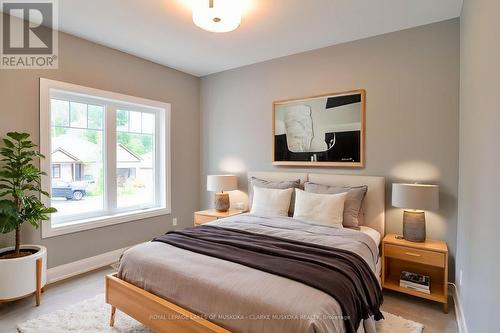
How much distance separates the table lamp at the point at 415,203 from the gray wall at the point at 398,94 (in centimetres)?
23

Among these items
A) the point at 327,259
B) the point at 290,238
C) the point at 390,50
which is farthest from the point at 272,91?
the point at 327,259

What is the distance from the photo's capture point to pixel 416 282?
2525 millimetres

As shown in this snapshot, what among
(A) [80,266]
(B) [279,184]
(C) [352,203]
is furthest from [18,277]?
(C) [352,203]

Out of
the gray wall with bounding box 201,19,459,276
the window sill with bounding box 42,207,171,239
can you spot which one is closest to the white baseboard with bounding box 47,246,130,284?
the window sill with bounding box 42,207,171,239

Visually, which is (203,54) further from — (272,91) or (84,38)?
(84,38)

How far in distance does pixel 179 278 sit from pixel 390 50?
9.95 ft

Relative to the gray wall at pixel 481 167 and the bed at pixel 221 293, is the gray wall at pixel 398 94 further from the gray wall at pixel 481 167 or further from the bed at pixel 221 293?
the bed at pixel 221 293

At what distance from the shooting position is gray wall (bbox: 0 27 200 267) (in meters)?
2.71

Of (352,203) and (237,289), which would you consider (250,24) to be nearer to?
(352,203)

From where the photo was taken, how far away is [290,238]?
2316mm

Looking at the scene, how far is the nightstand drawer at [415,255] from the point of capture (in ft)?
7.86

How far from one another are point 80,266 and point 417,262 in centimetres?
360

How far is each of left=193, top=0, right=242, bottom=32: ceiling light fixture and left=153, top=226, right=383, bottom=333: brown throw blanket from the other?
1748 mm

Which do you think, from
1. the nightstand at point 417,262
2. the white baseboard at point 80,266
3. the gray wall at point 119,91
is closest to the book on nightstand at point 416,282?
the nightstand at point 417,262
